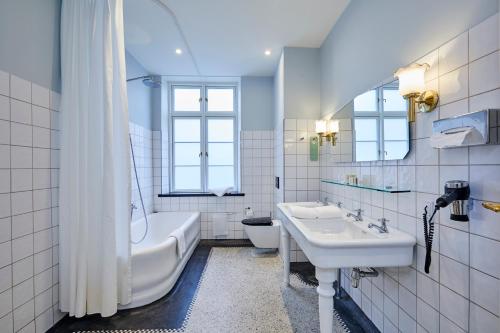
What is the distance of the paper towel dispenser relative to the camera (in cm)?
81

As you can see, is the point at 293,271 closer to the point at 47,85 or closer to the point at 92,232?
the point at 92,232

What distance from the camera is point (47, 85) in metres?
1.49

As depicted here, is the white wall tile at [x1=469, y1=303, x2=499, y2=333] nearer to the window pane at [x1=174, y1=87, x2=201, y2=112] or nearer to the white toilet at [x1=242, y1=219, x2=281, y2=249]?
the white toilet at [x1=242, y1=219, x2=281, y2=249]

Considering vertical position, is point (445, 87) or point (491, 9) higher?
point (491, 9)

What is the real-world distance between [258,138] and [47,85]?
2334mm

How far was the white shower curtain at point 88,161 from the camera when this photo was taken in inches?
60.5

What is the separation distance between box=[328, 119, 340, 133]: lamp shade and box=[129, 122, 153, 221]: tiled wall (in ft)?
7.35

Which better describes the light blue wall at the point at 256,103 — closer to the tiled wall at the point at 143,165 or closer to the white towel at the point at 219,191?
the white towel at the point at 219,191

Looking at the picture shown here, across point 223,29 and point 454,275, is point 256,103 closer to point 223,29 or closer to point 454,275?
point 223,29

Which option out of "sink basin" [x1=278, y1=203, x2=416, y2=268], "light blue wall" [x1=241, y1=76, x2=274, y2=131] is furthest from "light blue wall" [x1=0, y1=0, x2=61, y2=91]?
"light blue wall" [x1=241, y1=76, x2=274, y2=131]

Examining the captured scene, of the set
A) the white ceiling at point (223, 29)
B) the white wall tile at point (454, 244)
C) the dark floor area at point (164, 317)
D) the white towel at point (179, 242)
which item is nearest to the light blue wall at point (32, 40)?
the white ceiling at point (223, 29)

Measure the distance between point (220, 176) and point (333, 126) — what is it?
1954 mm

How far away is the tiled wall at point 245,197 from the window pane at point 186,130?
1.14ft

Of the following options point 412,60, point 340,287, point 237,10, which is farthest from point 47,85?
point 340,287
